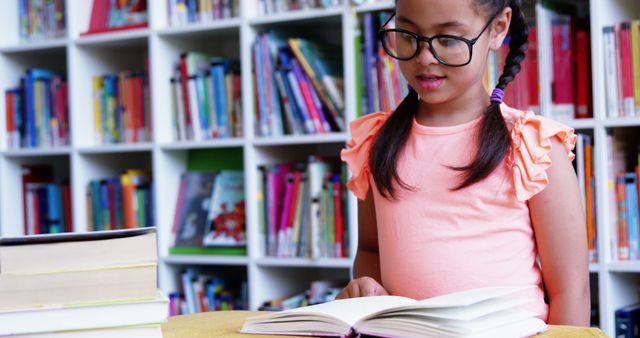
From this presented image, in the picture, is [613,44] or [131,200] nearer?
[613,44]

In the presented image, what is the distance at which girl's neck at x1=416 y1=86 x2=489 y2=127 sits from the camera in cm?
135

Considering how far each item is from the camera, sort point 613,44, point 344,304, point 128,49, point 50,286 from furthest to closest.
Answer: point 128,49 < point 613,44 < point 344,304 < point 50,286

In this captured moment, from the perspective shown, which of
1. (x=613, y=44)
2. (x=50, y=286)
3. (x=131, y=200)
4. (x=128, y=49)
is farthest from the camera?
(x=128, y=49)

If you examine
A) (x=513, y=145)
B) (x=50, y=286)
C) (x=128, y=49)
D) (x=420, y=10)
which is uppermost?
(x=128, y=49)

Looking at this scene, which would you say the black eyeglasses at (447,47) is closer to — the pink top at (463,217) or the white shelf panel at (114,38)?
the pink top at (463,217)

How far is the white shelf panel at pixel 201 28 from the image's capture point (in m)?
2.70

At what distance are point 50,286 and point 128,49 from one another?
8.00ft

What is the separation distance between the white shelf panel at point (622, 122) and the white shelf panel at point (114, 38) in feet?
4.76

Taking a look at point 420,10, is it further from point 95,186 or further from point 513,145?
point 95,186

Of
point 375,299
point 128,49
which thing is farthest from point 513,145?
point 128,49

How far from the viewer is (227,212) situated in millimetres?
2850

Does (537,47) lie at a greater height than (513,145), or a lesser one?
greater

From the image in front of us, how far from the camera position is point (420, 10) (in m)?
1.27

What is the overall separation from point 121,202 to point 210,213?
0.35 metres
